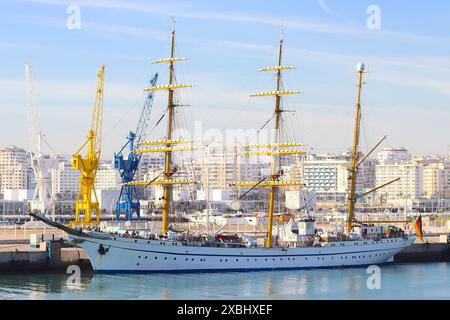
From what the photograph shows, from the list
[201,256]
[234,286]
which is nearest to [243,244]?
[201,256]

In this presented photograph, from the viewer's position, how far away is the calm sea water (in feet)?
163

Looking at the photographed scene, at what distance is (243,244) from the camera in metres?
64.6

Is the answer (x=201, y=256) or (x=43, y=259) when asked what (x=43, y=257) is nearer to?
(x=43, y=259)

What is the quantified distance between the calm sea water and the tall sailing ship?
1440mm

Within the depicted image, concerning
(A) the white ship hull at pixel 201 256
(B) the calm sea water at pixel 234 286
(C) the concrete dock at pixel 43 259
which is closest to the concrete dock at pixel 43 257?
(C) the concrete dock at pixel 43 259

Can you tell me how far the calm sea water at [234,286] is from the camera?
4956 centimetres

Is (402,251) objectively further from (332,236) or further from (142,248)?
(142,248)

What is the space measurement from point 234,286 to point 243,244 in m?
10.6

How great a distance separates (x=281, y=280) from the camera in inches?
2287

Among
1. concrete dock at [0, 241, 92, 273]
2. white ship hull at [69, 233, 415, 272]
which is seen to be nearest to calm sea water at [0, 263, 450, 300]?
white ship hull at [69, 233, 415, 272]

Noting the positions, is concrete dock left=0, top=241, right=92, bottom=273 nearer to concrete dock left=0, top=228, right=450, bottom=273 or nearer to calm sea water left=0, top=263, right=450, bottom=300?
concrete dock left=0, top=228, right=450, bottom=273

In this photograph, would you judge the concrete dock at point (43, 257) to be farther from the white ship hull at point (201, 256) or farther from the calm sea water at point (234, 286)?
the white ship hull at point (201, 256)
